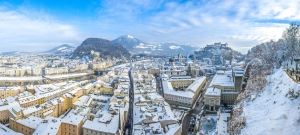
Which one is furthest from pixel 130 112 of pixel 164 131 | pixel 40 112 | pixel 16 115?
pixel 16 115

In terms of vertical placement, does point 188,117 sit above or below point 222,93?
below

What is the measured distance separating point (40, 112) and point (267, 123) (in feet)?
88.0

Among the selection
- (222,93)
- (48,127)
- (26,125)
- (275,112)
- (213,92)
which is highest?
(275,112)

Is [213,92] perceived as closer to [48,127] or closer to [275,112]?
[275,112]

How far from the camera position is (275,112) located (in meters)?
14.6

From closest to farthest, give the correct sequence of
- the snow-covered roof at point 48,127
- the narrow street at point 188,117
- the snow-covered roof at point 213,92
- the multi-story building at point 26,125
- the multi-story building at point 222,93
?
the snow-covered roof at point 48,127 < the multi-story building at point 26,125 < the narrow street at point 188,117 < the multi-story building at point 222,93 < the snow-covered roof at point 213,92

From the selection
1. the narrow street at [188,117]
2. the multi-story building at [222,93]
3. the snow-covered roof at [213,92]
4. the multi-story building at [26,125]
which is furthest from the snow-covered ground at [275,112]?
the multi-story building at [26,125]

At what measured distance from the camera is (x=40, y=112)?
91.0 feet

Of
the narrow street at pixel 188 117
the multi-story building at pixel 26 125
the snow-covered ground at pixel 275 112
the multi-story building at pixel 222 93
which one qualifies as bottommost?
the narrow street at pixel 188 117

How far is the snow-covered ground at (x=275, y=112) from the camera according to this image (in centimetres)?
1216

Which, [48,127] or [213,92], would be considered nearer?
[48,127]

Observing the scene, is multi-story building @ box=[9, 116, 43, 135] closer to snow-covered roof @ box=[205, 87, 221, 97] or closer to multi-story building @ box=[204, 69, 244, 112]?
multi-story building @ box=[204, 69, 244, 112]

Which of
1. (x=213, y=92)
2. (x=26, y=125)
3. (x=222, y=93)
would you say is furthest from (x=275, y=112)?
(x=26, y=125)

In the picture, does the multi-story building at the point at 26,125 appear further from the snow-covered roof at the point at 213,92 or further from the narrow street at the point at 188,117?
the snow-covered roof at the point at 213,92
